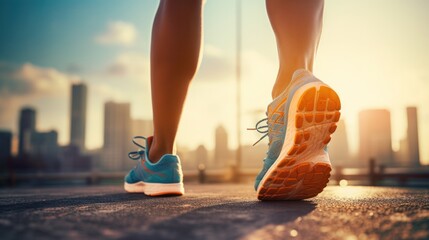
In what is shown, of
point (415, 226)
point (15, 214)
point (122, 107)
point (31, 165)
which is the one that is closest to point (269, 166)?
point (415, 226)

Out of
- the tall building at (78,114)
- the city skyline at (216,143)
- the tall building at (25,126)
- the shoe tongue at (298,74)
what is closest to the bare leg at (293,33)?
the shoe tongue at (298,74)

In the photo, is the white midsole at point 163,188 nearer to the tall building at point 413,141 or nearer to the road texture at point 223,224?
the road texture at point 223,224

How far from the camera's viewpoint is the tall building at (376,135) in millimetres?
85438

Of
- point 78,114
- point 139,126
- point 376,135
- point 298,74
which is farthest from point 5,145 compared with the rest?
point 298,74

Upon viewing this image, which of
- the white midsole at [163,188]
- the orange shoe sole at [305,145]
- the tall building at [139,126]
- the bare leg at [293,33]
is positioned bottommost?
the white midsole at [163,188]

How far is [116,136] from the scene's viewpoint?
108812 mm

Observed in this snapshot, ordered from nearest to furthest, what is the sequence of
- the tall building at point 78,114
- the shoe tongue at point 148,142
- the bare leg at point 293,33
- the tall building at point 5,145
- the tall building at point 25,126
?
the bare leg at point 293,33 → the shoe tongue at point 148,142 → the tall building at point 5,145 → the tall building at point 25,126 → the tall building at point 78,114

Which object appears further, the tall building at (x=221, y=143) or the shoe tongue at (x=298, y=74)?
the tall building at (x=221, y=143)

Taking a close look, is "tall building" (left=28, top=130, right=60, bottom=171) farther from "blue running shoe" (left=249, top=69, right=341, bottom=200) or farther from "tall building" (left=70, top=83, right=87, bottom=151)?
"blue running shoe" (left=249, top=69, right=341, bottom=200)

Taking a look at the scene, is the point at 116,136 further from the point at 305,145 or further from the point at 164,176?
the point at 305,145

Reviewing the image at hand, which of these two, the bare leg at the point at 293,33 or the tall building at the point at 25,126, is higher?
the tall building at the point at 25,126

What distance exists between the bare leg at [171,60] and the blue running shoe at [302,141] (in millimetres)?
617

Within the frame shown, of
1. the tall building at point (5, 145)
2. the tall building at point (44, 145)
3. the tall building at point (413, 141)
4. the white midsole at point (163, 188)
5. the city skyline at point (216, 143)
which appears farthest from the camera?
the tall building at point (44, 145)

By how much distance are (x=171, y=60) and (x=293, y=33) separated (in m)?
0.60
